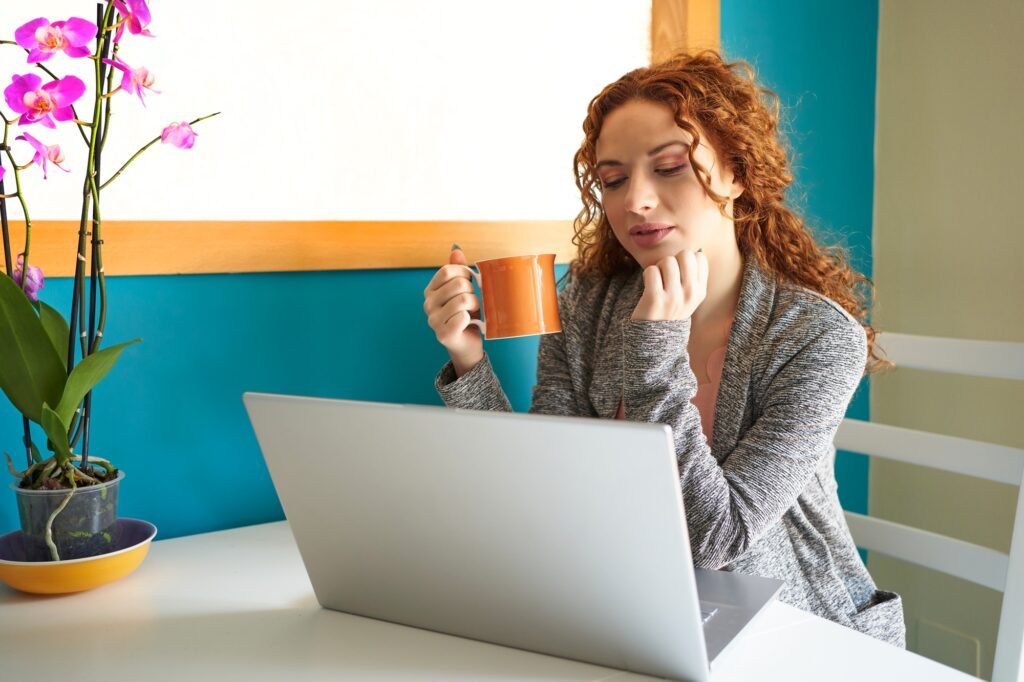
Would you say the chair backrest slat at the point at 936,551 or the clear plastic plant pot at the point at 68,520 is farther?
the chair backrest slat at the point at 936,551

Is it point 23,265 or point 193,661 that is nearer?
point 193,661

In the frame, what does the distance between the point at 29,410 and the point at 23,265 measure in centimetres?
15

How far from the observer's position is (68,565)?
0.96 meters

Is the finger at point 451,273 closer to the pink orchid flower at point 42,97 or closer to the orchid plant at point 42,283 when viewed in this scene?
the orchid plant at point 42,283

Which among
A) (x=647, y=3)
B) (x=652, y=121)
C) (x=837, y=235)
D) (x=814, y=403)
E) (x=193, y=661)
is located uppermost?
(x=647, y=3)

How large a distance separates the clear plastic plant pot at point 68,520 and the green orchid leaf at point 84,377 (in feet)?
0.25

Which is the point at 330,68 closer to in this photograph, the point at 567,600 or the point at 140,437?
the point at 140,437

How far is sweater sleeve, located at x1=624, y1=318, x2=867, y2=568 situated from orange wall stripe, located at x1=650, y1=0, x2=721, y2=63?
2.07 ft

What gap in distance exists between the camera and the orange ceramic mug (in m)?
1.03

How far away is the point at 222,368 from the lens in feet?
4.11

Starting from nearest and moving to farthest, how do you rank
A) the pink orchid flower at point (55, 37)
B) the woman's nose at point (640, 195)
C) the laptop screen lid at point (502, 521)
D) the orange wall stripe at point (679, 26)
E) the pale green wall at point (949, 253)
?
the laptop screen lid at point (502, 521) < the pink orchid flower at point (55, 37) < the woman's nose at point (640, 195) < the orange wall stripe at point (679, 26) < the pale green wall at point (949, 253)

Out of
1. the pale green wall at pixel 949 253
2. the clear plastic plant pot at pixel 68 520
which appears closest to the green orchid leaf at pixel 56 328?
the clear plastic plant pot at pixel 68 520

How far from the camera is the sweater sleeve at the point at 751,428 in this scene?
1.00 meters

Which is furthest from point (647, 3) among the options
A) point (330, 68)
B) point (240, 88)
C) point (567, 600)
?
point (567, 600)
